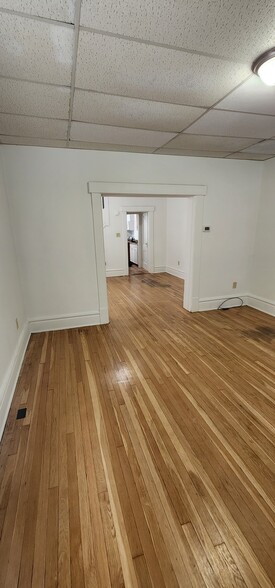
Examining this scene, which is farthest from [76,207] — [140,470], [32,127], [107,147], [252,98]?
[140,470]

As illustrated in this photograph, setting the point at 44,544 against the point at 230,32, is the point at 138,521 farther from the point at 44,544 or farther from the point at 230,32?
the point at 230,32

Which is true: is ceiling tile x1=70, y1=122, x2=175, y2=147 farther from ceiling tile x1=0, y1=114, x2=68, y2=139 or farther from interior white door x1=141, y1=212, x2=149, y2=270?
interior white door x1=141, y1=212, x2=149, y2=270

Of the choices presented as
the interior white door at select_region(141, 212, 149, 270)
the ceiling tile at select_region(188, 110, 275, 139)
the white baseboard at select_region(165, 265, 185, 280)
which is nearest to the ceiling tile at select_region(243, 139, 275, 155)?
the ceiling tile at select_region(188, 110, 275, 139)

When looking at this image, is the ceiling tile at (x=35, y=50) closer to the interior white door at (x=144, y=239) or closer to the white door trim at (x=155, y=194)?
the white door trim at (x=155, y=194)

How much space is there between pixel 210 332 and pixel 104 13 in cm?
313

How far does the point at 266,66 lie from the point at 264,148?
2.02m

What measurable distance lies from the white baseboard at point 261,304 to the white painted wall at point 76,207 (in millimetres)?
959

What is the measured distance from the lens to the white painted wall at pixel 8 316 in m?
1.97

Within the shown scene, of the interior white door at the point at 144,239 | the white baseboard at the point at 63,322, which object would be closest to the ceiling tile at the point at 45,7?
the white baseboard at the point at 63,322

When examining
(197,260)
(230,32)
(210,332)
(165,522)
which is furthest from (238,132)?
(165,522)

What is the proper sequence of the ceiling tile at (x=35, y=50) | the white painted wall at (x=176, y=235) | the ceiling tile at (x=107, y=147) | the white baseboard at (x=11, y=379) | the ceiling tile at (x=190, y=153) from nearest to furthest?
the ceiling tile at (x=35, y=50) → the white baseboard at (x=11, y=379) → the ceiling tile at (x=107, y=147) → the ceiling tile at (x=190, y=153) → the white painted wall at (x=176, y=235)

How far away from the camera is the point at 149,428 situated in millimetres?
1732

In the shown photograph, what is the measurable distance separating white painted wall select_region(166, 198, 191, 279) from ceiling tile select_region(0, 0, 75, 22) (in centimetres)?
512

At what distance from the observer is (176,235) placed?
258 inches
